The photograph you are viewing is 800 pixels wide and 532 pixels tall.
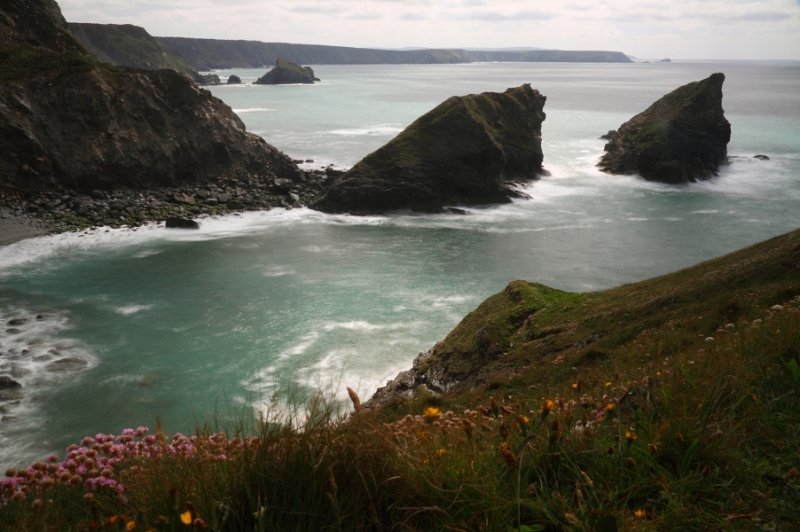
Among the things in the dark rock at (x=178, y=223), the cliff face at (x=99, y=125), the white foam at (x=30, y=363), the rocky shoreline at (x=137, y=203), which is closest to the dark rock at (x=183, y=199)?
the rocky shoreline at (x=137, y=203)

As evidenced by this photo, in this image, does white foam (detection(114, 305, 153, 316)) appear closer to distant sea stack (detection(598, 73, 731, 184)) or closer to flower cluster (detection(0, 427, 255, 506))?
flower cluster (detection(0, 427, 255, 506))

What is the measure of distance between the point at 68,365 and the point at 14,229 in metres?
19.4

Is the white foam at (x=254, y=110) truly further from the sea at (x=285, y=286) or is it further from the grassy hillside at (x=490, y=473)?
the grassy hillside at (x=490, y=473)

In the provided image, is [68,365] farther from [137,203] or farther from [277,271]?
[137,203]

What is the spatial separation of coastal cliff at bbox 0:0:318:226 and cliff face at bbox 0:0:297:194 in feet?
0.24

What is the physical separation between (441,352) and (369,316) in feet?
27.3

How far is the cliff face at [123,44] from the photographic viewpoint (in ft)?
506

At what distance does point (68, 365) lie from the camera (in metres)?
19.2

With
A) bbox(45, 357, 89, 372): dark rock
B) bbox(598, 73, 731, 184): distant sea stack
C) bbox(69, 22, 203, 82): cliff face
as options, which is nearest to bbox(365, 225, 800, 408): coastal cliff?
bbox(45, 357, 89, 372): dark rock

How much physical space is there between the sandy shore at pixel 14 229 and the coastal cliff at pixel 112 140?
1.68m

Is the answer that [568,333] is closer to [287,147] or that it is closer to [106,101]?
[106,101]

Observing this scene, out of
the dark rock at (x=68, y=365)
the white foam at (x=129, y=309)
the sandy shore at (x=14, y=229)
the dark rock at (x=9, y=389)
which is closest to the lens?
the dark rock at (x=9, y=389)

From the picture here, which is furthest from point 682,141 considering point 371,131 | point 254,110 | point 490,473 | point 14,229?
point 254,110

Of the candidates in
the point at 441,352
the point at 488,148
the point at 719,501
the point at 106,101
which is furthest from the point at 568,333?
the point at 106,101
